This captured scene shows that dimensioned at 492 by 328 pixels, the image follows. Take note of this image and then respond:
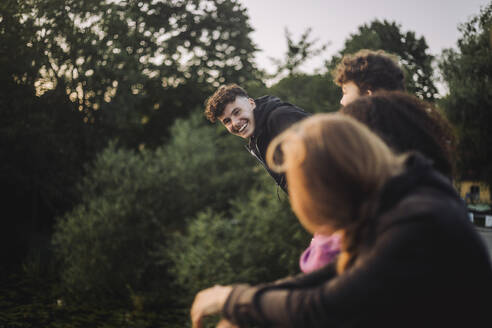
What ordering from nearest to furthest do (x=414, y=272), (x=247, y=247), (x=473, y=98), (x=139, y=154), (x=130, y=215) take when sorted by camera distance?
(x=414, y=272) → (x=247, y=247) → (x=130, y=215) → (x=473, y=98) → (x=139, y=154)

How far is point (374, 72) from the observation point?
197 centimetres

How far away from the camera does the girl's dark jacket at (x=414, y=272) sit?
1.06 metres

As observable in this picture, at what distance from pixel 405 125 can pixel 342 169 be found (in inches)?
18.9

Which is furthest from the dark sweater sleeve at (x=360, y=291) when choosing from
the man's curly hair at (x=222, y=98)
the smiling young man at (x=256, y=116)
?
the man's curly hair at (x=222, y=98)

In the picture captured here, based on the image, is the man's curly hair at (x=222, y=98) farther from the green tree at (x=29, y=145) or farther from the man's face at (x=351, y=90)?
the green tree at (x=29, y=145)

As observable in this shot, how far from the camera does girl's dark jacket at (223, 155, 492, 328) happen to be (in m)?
1.06

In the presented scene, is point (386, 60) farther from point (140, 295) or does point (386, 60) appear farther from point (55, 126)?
point (55, 126)

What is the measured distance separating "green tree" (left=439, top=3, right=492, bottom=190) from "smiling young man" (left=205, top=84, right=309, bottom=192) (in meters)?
10.8

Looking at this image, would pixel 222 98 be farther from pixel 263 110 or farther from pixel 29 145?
pixel 29 145

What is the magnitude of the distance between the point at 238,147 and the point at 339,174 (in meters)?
16.8

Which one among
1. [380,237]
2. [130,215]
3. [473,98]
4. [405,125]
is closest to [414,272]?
→ [380,237]

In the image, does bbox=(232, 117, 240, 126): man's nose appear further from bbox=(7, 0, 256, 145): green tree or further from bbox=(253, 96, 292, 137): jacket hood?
bbox=(7, 0, 256, 145): green tree

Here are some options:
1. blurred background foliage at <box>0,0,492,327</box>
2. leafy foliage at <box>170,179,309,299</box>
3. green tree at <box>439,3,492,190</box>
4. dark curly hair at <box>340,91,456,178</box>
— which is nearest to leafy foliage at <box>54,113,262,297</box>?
blurred background foliage at <box>0,0,492,327</box>

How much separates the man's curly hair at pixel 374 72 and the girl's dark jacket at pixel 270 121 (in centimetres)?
75
